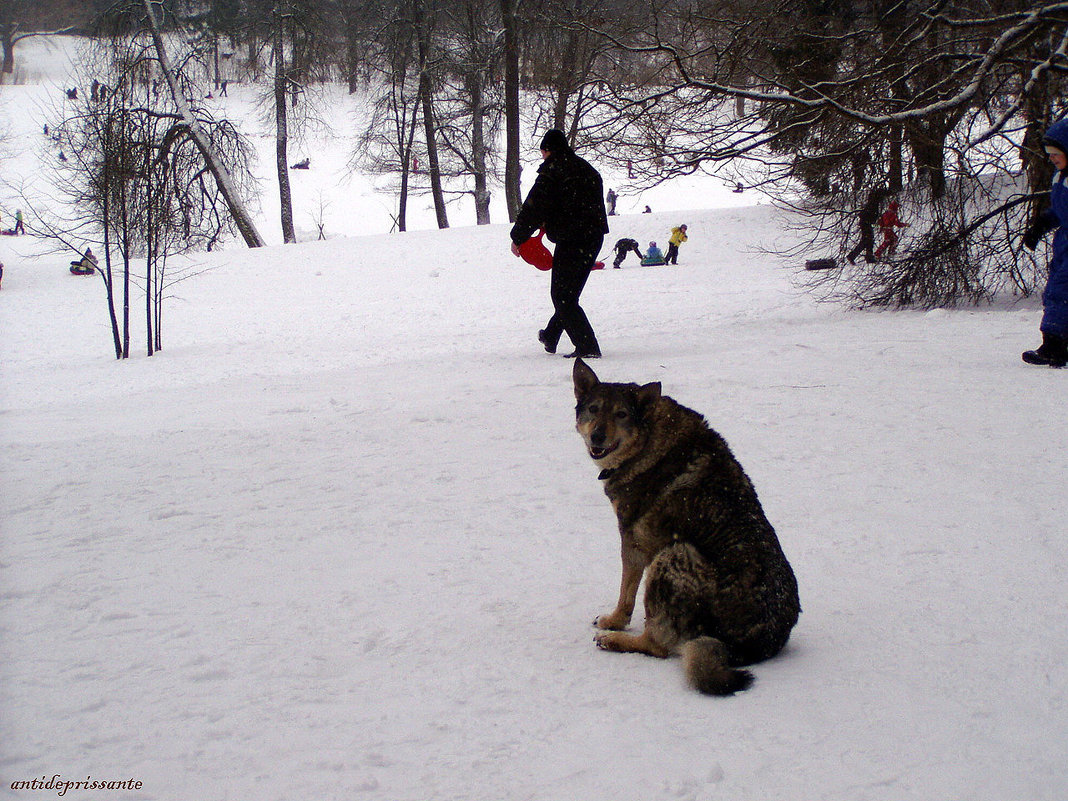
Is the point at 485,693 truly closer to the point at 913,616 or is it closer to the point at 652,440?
the point at 652,440

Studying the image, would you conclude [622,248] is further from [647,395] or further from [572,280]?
[647,395]

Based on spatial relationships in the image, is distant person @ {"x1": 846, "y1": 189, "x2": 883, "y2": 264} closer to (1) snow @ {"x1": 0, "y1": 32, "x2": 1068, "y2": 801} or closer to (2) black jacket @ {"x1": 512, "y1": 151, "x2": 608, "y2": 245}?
(1) snow @ {"x1": 0, "y1": 32, "x2": 1068, "y2": 801}

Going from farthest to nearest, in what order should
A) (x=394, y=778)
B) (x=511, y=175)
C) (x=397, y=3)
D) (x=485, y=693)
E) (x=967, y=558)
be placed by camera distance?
(x=397, y=3) → (x=511, y=175) → (x=967, y=558) → (x=485, y=693) → (x=394, y=778)

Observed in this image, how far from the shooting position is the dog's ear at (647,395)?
3.52 m

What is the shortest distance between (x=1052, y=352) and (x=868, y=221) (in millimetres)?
5667

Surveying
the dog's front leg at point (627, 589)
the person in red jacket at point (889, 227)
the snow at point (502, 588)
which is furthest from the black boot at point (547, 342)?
the dog's front leg at point (627, 589)

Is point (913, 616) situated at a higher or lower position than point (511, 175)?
lower

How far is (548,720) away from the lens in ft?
9.33

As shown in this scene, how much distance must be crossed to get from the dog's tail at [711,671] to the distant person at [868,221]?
11.7 metres

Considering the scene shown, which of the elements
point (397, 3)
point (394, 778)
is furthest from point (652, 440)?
point (397, 3)

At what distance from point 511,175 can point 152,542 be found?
2604 cm

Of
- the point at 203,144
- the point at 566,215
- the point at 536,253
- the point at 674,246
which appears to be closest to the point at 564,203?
the point at 566,215

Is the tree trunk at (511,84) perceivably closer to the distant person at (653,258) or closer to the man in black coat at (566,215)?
the distant person at (653,258)

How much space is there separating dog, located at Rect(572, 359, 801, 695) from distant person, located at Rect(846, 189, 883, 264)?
10.9m
